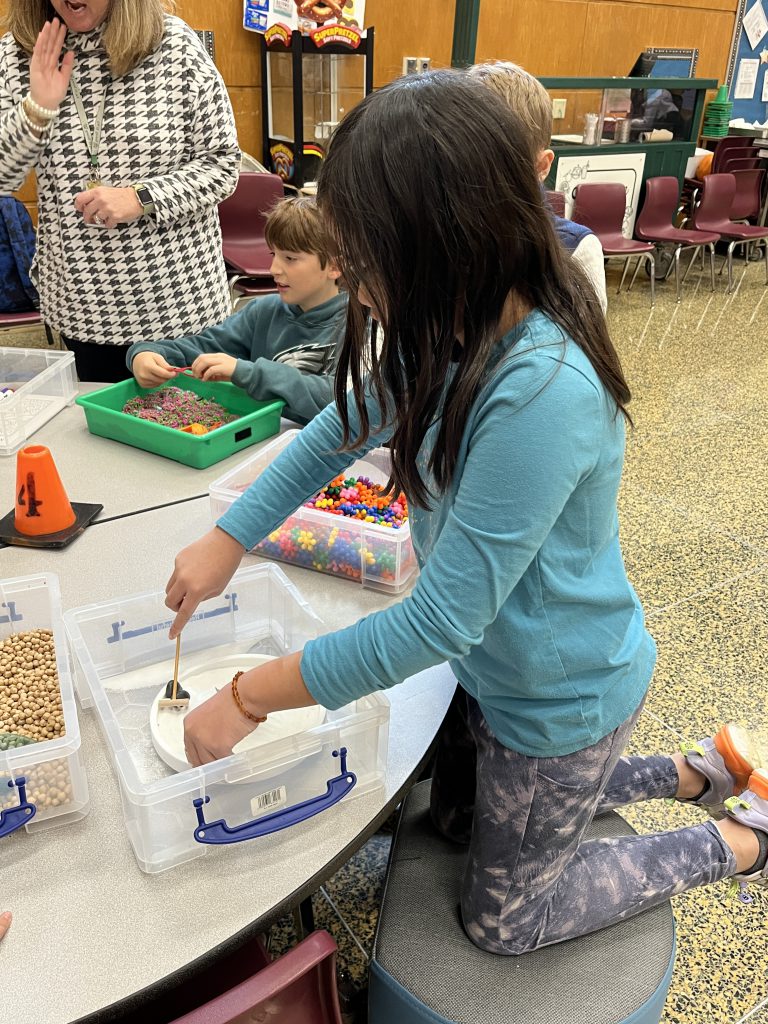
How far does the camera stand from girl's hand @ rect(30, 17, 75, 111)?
184cm

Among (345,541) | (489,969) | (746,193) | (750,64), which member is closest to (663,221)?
(746,193)

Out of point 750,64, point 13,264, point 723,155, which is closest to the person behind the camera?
point 13,264

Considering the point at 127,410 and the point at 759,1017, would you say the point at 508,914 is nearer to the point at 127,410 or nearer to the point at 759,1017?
the point at 759,1017

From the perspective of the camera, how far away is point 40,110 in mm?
1854

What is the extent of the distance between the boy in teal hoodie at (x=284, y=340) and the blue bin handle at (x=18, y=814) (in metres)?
1.07

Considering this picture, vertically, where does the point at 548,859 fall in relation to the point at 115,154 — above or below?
below

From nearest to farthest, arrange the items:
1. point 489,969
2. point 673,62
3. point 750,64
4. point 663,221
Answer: point 489,969, point 663,221, point 673,62, point 750,64

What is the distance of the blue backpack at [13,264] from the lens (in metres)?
3.37

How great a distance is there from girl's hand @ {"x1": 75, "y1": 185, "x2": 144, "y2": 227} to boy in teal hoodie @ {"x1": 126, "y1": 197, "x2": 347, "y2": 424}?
0.95 feet

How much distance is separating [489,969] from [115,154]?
1.85 metres

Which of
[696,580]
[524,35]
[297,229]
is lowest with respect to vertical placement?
[696,580]

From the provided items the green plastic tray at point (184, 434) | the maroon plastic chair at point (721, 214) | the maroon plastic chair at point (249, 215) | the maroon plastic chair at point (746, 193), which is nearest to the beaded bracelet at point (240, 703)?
the green plastic tray at point (184, 434)

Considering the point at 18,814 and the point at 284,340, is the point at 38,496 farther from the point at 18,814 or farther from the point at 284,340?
the point at 284,340

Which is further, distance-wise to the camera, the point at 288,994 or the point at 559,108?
the point at 559,108
